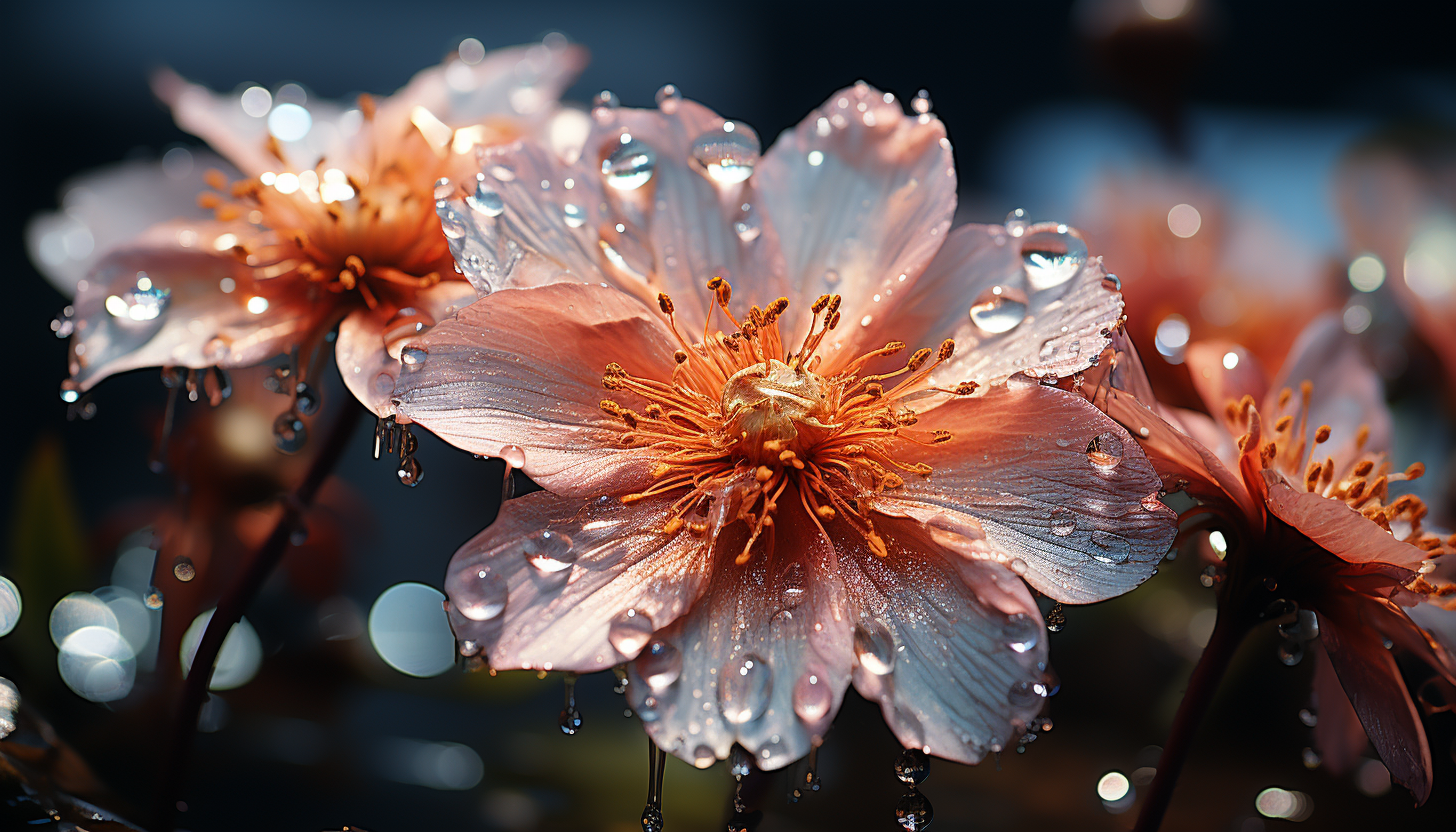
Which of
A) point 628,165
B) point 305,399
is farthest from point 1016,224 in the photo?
point 305,399

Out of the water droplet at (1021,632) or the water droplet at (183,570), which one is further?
the water droplet at (183,570)

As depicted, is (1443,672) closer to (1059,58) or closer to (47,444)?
(47,444)

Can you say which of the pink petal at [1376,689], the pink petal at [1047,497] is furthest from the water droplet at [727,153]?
the pink petal at [1376,689]

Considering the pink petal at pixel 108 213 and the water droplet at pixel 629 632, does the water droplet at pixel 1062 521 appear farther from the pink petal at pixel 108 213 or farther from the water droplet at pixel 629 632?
the pink petal at pixel 108 213

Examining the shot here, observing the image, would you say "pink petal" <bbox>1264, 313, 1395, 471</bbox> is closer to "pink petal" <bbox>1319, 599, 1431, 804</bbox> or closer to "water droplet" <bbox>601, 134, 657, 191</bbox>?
"pink petal" <bbox>1319, 599, 1431, 804</bbox>

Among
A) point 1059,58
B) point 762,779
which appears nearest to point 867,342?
point 762,779

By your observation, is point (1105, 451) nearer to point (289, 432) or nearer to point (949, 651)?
point (949, 651)
